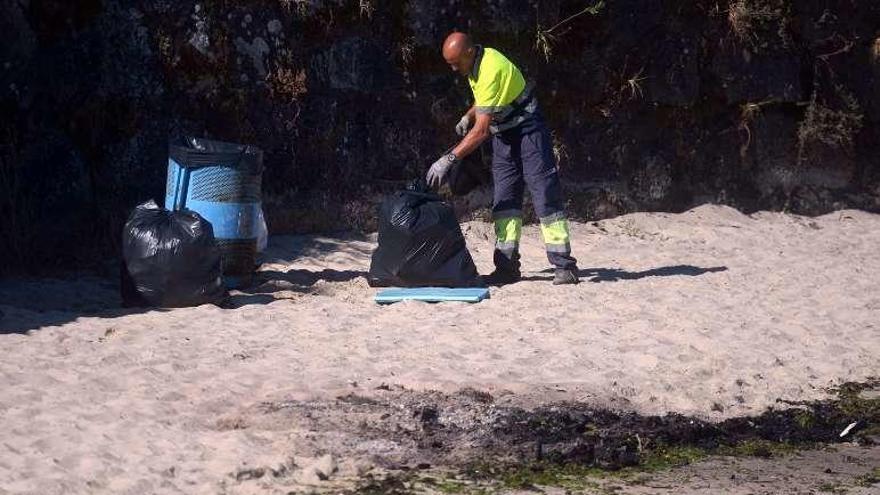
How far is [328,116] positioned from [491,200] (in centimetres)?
129

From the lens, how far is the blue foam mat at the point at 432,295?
7.88 m

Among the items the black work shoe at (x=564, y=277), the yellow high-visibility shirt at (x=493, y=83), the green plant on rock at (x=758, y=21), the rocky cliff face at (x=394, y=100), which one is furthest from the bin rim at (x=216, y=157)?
the green plant on rock at (x=758, y=21)

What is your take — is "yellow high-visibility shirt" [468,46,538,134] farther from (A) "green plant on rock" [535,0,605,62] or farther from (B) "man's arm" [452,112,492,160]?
(A) "green plant on rock" [535,0,605,62]

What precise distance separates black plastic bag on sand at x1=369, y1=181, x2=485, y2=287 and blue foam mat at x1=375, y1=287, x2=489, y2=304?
130 mm

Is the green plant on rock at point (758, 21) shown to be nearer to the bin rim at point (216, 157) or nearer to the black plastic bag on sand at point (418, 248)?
the black plastic bag on sand at point (418, 248)

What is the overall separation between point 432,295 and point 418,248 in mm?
382

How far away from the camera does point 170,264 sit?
7.55m

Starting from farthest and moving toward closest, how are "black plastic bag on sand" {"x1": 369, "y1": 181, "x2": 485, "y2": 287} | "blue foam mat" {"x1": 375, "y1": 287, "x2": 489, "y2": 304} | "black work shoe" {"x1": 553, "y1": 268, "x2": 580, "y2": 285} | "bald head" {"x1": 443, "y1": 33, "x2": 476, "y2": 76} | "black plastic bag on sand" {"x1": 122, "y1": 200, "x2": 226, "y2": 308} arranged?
"black work shoe" {"x1": 553, "y1": 268, "x2": 580, "y2": 285}
"bald head" {"x1": 443, "y1": 33, "x2": 476, "y2": 76}
"black plastic bag on sand" {"x1": 369, "y1": 181, "x2": 485, "y2": 287}
"blue foam mat" {"x1": 375, "y1": 287, "x2": 489, "y2": 304}
"black plastic bag on sand" {"x1": 122, "y1": 200, "x2": 226, "y2": 308}

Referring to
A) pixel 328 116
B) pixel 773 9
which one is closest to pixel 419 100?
pixel 328 116

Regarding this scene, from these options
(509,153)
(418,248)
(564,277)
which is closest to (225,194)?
(418,248)

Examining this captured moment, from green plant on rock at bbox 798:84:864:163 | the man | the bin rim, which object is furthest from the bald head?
green plant on rock at bbox 798:84:864:163

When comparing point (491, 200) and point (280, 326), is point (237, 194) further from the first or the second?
point (491, 200)

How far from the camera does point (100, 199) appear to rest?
8922 millimetres

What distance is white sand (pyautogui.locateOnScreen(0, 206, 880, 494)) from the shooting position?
5297 millimetres
